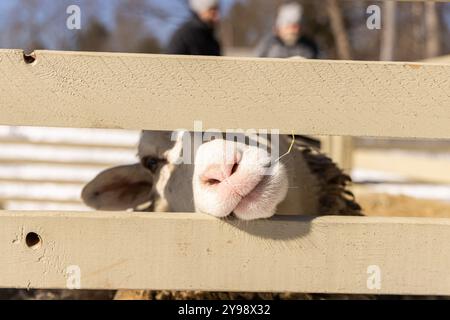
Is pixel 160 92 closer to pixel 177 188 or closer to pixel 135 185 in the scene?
pixel 177 188

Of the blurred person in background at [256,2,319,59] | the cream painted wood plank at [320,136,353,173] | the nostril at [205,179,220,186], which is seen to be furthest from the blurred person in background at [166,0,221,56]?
the nostril at [205,179,220,186]

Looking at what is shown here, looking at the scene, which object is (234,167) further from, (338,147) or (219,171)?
(338,147)

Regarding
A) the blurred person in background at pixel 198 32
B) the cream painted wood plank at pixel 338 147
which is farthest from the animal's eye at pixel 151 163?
the blurred person in background at pixel 198 32

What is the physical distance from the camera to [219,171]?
2176mm

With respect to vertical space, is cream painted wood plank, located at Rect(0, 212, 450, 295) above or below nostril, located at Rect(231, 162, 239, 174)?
below

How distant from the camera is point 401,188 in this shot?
6.98m

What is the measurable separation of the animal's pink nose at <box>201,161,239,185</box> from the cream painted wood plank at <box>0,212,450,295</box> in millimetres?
130

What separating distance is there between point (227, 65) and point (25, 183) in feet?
19.0

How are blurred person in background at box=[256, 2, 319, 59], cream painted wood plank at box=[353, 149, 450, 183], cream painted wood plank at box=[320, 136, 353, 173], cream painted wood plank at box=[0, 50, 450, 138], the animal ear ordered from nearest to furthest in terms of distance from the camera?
cream painted wood plank at box=[0, 50, 450, 138]
the animal ear
cream painted wood plank at box=[320, 136, 353, 173]
blurred person in background at box=[256, 2, 319, 59]
cream painted wood plank at box=[353, 149, 450, 183]

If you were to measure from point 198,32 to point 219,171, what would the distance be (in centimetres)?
396

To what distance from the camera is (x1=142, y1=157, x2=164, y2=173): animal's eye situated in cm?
340

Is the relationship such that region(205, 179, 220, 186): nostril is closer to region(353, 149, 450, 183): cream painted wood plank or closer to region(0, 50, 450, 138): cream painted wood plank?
region(0, 50, 450, 138): cream painted wood plank

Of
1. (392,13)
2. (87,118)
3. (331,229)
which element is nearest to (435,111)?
(331,229)

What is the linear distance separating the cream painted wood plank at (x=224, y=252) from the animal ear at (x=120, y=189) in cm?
113
